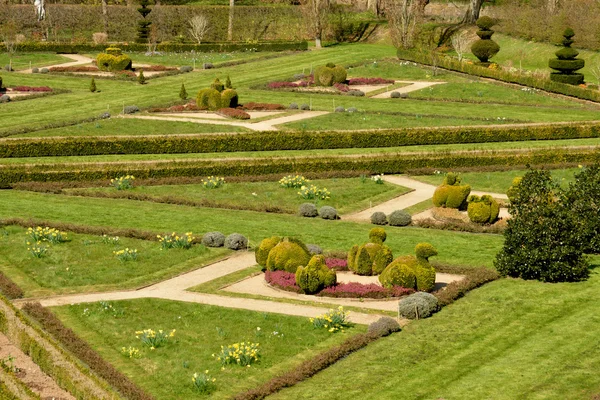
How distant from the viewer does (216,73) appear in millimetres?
92375

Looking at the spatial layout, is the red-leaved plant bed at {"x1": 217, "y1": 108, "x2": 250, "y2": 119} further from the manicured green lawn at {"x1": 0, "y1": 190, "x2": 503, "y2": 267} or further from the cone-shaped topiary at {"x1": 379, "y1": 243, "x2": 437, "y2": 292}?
the cone-shaped topiary at {"x1": 379, "y1": 243, "x2": 437, "y2": 292}

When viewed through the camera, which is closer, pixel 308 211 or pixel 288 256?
pixel 288 256

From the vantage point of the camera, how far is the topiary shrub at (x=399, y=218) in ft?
149

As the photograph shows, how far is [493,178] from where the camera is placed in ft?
182

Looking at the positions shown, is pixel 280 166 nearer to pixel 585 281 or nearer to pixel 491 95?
pixel 585 281

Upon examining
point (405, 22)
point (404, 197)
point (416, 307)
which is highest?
point (405, 22)

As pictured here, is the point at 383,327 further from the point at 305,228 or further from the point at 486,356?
the point at 305,228

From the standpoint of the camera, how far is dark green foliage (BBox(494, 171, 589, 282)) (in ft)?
121

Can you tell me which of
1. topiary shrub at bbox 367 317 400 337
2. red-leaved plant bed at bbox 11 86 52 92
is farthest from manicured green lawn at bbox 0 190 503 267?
red-leaved plant bed at bbox 11 86 52 92

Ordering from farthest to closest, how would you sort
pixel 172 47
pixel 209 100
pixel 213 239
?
pixel 172 47, pixel 209 100, pixel 213 239

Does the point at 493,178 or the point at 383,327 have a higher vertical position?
the point at 383,327

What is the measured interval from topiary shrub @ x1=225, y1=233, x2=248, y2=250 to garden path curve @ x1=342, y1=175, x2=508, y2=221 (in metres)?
7.28

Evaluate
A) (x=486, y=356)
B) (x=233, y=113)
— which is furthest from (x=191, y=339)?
(x=233, y=113)

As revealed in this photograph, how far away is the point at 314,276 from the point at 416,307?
13.1ft
